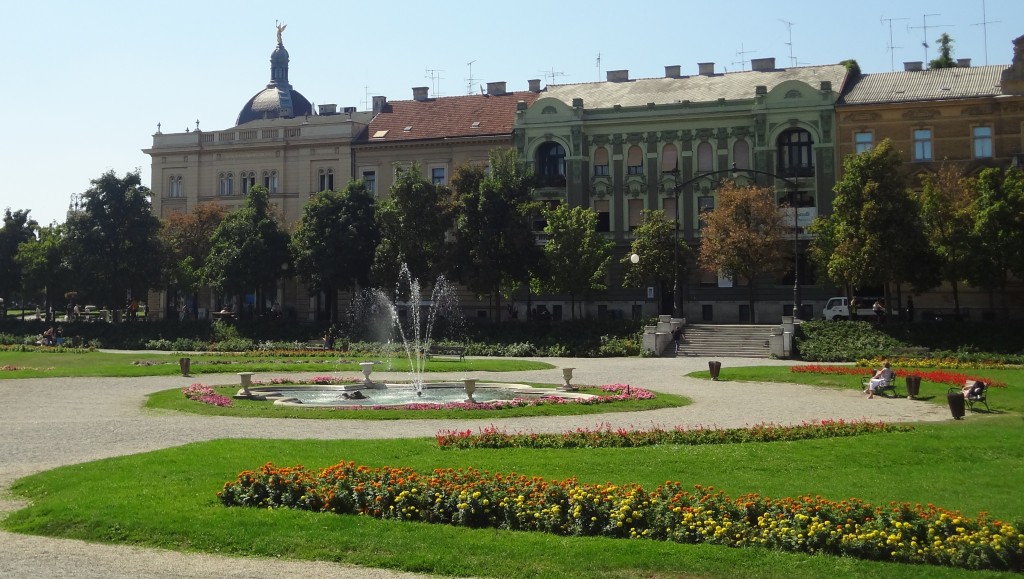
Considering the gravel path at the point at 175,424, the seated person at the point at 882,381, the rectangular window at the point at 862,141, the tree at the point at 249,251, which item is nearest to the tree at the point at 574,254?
the rectangular window at the point at 862,141

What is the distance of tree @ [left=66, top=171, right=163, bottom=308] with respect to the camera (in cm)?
6488

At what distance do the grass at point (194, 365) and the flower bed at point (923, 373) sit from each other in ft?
36.4

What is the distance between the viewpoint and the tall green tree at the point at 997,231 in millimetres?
44031

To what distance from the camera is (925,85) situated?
58.8m

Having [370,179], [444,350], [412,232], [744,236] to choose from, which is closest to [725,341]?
[744,236]

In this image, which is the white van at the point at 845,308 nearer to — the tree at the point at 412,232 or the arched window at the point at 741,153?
the arched window at the point at 741,153

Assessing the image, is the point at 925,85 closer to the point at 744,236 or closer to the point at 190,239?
the point at 744,236

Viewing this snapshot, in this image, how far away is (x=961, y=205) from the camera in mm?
48094

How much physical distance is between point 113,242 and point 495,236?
28271 millimetres

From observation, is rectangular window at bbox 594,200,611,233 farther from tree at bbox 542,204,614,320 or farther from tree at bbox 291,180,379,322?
tree at bbox 291,180,379,322

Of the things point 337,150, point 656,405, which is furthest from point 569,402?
point 337,150

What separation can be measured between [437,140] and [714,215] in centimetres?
2306

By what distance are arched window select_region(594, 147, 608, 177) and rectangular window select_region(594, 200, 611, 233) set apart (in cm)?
192

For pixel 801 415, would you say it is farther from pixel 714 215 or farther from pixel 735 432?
pixel 714 215
